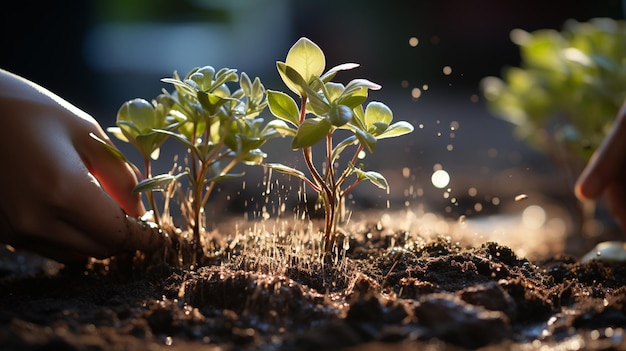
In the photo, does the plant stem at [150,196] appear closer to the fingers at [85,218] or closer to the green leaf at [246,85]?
the fingers at [85,218]

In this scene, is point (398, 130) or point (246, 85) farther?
point (246, 85)

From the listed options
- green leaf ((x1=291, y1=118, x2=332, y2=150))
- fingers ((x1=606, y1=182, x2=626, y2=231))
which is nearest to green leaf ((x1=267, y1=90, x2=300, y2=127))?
green leaf ((x1=291, y1=118, x2=332, y2=150))

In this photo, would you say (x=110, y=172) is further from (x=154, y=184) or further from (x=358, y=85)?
(x=358, y=85)

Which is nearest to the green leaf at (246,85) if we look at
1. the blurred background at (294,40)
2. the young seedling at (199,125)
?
the young seedling at (199,125)

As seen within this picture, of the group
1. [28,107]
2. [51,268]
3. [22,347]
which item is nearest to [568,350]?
[22,347]

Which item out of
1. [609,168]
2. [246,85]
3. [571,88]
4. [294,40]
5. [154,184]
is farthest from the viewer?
[294,40]

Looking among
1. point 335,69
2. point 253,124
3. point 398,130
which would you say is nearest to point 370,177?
point 398,130
